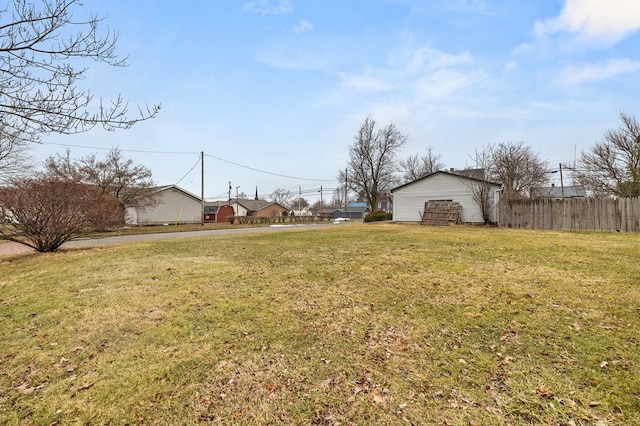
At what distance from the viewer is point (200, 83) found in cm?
1032

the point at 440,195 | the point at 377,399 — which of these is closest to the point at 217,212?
the point at 440,195

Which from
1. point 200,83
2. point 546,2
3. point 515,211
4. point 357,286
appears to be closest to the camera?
point 357,286

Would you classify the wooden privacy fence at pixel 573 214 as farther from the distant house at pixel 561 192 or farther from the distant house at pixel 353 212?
the distant house at pixel 353 212

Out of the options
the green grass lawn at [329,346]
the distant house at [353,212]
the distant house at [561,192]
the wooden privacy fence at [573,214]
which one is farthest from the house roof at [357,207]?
the green grass lawn at [329,346]

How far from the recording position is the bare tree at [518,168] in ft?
103

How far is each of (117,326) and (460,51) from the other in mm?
13527

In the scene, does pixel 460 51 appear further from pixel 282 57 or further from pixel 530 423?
pixel 530 423

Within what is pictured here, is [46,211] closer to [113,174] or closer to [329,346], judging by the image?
[329,346]

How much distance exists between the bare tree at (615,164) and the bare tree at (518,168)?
28.1ft

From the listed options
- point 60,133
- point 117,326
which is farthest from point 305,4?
point 117,326

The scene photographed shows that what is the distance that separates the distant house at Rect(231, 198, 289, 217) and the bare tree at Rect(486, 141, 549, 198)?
43527mm

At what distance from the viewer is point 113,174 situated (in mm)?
23609

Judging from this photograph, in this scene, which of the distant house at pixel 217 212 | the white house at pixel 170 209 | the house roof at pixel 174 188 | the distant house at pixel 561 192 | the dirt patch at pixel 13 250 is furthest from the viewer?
the distant house at pixel 217 212

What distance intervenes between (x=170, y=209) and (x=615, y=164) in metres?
41.1
